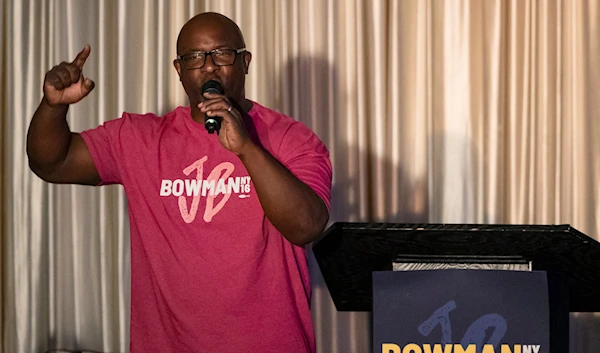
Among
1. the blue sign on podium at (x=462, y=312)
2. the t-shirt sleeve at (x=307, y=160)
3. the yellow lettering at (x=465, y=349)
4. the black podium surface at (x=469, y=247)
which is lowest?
the yellow lettering at (x=465, y=349)

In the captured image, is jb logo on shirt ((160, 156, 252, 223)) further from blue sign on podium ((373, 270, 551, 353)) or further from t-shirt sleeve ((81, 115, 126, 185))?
blue sign on podium ((373, 270, 551, 353))

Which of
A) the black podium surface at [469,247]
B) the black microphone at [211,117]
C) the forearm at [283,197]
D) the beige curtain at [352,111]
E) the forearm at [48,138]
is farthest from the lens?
the beige curtain at [352,111]

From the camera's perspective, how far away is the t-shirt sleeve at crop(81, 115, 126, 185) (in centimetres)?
246

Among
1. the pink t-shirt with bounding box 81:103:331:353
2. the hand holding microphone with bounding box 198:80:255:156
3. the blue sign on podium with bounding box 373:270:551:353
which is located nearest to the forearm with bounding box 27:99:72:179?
the pink t-shirt with bounding box 81:103:331:353

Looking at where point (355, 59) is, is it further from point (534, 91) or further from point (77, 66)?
point (77, 66)

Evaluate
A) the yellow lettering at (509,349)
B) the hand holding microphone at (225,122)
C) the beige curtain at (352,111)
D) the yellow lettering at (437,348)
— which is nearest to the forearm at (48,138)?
the hand holding microphone at (225,122)

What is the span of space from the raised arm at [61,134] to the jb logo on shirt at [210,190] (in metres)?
0.34

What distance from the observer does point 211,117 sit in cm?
196

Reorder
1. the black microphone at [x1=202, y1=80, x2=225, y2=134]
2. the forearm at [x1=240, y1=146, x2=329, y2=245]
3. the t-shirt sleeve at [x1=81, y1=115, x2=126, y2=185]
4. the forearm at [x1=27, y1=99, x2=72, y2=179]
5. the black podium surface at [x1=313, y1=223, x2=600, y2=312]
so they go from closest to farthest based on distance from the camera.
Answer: the black podium surface at [x1=313, y1=223, x2=600, y2=312] < the black microphone at [x1=202, y1=80, x2=225, y2=134] < the forearm at [x1=240, y1=146, x2=329, y2=245] < the forearm at [x1=27, y1=99, x2=72, y2=179] < the t-shirt sleeve at [x1=81, y1=115, x2=126, y2=185]

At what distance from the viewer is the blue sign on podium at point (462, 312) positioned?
1.79 metres

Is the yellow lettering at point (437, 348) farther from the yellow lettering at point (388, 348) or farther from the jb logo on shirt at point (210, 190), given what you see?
the jb logo on shirt at point (210, 190)

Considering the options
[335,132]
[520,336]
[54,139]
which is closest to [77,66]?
[54,139]

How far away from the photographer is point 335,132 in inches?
149

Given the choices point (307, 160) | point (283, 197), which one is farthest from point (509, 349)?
point (307, 160)
